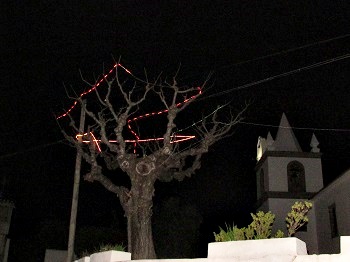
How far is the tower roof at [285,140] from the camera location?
32.1 m

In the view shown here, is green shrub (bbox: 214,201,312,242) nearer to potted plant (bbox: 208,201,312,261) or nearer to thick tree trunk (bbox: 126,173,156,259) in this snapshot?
potted plant (bbox: 208,201,312,261)

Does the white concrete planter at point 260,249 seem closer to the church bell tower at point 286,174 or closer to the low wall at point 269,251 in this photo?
the low wall at point 269,251

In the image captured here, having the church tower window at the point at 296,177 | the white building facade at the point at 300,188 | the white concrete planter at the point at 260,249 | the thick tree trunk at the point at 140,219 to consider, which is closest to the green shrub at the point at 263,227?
the white concrete planter at the point at 260,249

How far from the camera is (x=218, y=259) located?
8977 millimetres

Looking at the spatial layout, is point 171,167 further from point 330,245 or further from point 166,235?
point 166,235

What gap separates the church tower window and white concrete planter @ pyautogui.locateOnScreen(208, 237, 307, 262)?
22208mm

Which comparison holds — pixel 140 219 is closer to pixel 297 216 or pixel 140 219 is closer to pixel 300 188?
pixel 297 216

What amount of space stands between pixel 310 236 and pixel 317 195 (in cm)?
287

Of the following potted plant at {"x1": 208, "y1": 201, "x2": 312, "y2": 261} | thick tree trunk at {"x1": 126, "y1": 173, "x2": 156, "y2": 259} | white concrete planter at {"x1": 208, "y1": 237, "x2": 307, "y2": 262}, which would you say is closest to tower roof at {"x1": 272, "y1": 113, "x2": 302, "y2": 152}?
thick tree trunk at {"x1": 126, "y1": 173, "x2": 156, "y2": 259}

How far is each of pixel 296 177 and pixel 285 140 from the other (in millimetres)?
3205

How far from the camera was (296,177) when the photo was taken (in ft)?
101

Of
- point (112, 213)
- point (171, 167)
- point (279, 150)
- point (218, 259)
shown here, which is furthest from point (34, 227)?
point (218, 259)

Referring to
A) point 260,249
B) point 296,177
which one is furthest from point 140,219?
point 296,177

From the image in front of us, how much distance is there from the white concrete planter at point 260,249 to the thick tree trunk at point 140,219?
251cm
